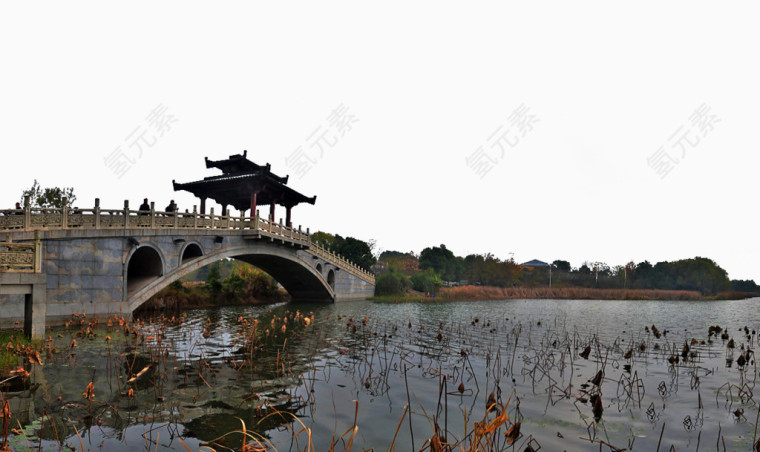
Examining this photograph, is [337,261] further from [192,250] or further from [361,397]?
[361,397]

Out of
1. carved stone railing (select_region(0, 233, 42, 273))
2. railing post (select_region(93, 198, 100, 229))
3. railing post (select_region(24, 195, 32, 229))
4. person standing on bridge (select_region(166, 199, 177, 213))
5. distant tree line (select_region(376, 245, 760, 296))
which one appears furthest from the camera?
distant tree line (select_region(376, 245, 760, 296))

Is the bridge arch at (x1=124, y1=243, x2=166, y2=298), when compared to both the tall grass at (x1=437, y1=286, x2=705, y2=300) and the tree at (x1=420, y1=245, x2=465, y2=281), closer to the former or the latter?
the tall grass at (x1=437, y1=286, x2=705, y2=300)

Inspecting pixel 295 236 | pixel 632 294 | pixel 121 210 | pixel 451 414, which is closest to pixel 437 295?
pixel 295 236

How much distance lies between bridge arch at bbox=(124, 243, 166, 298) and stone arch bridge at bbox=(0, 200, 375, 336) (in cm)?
5

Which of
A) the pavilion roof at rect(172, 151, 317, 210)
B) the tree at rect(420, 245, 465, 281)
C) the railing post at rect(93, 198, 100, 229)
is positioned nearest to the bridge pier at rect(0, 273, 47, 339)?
the railing post at rect(93, 198, 100, 229)

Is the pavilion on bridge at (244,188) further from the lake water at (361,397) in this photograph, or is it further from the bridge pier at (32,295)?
the lake water at (361,397)

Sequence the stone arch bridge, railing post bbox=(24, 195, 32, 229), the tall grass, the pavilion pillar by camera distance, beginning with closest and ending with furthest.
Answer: the stone arch bridge < railing post bbox=(24, 195, 32, 229) < the pavilion pillar < the tall grass

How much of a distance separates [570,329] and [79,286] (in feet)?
62.4

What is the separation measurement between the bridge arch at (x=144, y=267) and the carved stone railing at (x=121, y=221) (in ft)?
4.18

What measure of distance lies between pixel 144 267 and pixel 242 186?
8730 mm

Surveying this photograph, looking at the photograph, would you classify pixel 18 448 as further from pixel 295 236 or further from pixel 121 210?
pixel 295 236

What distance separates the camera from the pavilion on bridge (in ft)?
91.6

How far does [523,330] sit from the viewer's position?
16094 millimetres

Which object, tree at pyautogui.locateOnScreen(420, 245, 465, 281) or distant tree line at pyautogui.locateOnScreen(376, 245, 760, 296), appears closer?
distant tree line at pyautogui.locateOnScreen(376, 245, 760, 296)
